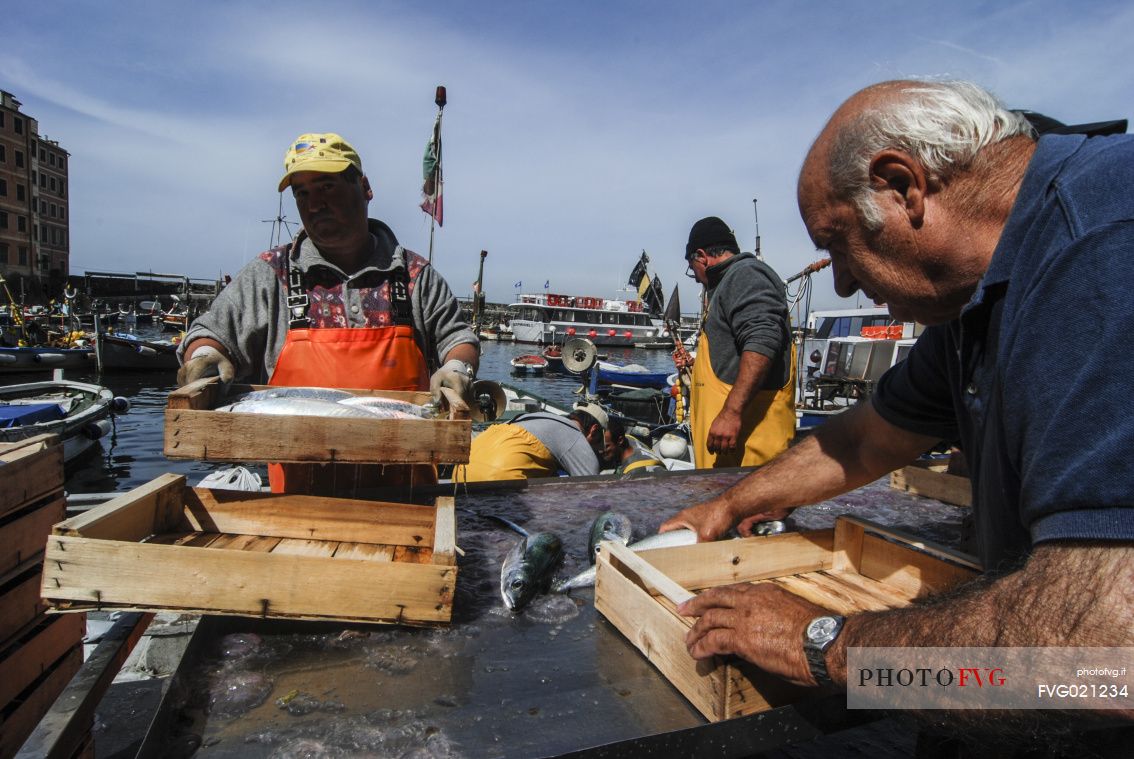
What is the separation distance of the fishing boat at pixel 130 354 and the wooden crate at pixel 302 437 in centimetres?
3403

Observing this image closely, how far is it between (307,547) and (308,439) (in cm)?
43

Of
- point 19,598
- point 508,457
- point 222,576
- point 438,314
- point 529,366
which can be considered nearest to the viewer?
point 222,576

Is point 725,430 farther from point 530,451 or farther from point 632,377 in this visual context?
point 632,377

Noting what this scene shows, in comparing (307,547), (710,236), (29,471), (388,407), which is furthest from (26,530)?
(710,236)

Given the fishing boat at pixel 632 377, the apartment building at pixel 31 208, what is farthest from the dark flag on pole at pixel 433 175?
the apartment building at pixel 31 208

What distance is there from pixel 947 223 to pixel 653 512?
208 centimetres

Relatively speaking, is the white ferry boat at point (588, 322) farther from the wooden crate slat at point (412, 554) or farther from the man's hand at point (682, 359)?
the wooden crate slat at point (412, 554)

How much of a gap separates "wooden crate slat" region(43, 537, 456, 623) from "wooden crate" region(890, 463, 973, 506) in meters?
3.06

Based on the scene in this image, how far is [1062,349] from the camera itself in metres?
1.16

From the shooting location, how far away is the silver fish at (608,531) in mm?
2535

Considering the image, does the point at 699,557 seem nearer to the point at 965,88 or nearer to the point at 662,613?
the point at 662,613

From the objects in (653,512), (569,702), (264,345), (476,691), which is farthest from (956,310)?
(264,345)

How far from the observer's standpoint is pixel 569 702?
1.59 meters

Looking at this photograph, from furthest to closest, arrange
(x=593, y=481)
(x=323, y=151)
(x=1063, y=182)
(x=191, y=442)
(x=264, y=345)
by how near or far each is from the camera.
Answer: (x=593, y=481)
(x=264, y=345)
(x=323, y=151)
(x=191, y=442)
(x=1063, y=182)
